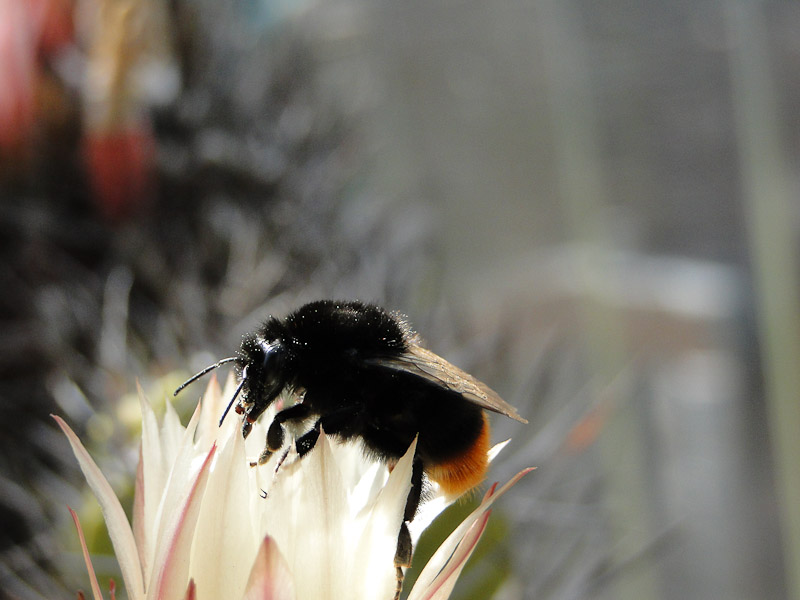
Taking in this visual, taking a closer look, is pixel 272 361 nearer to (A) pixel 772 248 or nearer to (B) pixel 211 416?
(B) pixel 211 416

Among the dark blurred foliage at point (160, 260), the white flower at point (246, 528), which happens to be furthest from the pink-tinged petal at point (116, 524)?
the dark blurred foliage at point (160, 260)

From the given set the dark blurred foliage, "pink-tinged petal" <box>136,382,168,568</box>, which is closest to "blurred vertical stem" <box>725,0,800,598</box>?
the dark blurred foliage

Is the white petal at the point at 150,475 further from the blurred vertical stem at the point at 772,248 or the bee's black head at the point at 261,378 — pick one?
the blurred vertical stem at the point at 772,248

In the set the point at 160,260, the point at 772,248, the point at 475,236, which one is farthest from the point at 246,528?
the point at 475,236

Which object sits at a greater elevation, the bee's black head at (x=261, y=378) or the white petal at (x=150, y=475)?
the bee's black head at (x=261, y=378)

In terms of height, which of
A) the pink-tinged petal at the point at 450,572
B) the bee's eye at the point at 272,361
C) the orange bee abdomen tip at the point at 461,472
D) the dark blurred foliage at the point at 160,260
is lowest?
the pink-tinged petal at the point at 450,572

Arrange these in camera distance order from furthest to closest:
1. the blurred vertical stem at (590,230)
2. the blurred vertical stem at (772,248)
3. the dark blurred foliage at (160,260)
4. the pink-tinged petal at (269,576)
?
the blurred vertical stem at (590,230) → the blurred vertical stem at (772,248) → the dark blurred foliage at (160,260) → the pink-tinged petal at (269,576)
